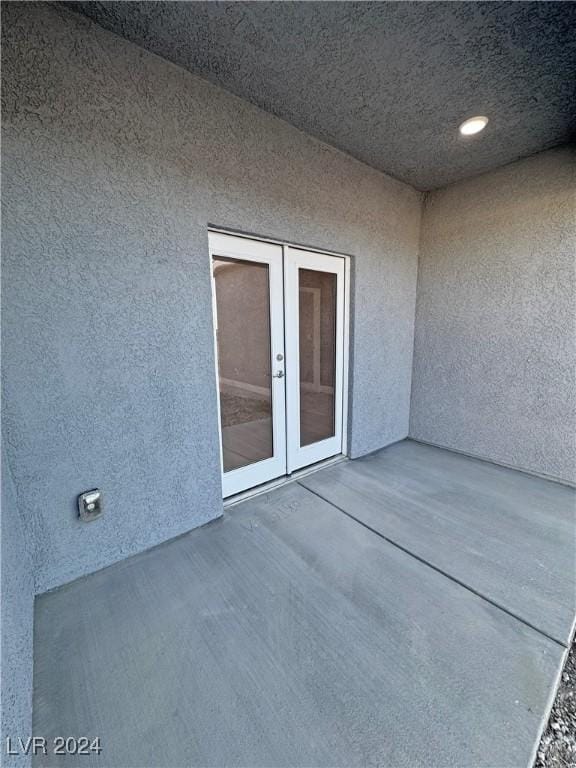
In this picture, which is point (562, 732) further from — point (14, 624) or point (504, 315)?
point (504, 315)

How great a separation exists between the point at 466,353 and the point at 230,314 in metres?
2.86

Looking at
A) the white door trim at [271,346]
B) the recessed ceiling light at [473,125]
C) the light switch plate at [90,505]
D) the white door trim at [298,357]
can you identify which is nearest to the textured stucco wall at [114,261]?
the light switch plate at [90,505]

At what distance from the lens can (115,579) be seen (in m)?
1.91

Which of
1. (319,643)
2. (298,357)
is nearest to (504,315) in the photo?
(298,357)

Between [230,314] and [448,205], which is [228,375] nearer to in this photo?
[230,314]

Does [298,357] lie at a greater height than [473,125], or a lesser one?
lesser

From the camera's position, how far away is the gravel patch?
1.09 m

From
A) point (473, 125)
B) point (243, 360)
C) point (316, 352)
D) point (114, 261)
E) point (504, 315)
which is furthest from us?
point (504, 315)

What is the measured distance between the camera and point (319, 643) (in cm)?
150

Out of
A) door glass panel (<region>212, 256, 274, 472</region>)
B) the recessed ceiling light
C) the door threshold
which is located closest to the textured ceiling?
the recessed ceiling light

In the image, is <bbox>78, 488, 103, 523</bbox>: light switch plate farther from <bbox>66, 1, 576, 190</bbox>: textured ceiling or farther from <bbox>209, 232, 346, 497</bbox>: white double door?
<bbox>66, 1, 576, 190</bbox>: textured ceiling

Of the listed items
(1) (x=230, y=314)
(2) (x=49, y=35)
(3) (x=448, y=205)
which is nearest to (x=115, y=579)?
(1) (x=230, y=314)

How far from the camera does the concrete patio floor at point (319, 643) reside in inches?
45.5

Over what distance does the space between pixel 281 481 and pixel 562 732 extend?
2200mm
